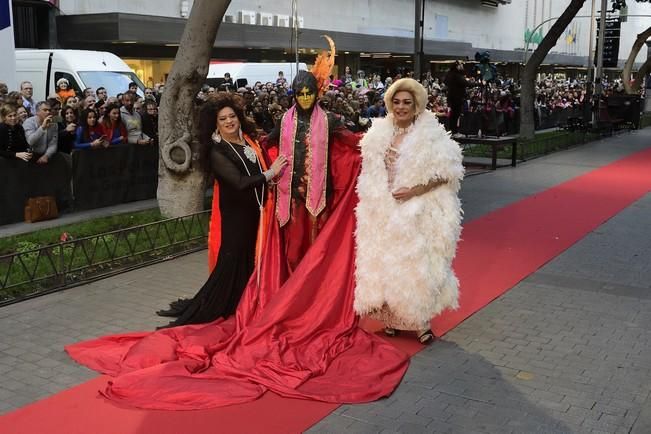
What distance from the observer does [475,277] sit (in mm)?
7582

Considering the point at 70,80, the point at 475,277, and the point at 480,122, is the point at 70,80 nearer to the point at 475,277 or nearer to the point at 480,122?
the point at 480,122

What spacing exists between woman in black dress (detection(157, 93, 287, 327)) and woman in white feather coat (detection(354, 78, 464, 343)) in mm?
788

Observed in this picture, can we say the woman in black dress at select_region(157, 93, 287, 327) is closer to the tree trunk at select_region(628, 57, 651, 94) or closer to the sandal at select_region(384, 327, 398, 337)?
the sandal at select_region(384, 327, 398, 337)

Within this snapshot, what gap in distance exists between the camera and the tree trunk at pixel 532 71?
68.9 feet

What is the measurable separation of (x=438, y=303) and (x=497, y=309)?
4.13ft

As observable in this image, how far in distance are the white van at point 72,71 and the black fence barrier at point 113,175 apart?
185 inches

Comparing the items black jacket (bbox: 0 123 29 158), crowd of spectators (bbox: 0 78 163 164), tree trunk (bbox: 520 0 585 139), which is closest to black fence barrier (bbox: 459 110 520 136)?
tree trunk (bbox: 520 0 585 139)

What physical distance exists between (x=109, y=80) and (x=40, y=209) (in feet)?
22.4

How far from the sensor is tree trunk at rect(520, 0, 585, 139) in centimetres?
2102

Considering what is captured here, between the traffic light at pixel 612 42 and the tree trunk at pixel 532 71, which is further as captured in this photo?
the traffic light at pixel 612 42

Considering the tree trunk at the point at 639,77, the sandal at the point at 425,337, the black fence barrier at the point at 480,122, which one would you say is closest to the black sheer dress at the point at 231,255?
the sandal at the point at 425,337

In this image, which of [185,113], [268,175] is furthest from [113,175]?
[268,175]

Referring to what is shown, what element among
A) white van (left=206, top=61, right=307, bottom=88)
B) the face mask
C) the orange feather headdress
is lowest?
the face mask

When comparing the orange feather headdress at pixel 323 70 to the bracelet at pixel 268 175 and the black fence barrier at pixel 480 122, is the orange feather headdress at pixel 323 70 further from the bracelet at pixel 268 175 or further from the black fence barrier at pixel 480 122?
the black fence barrier at pixel 480 122
